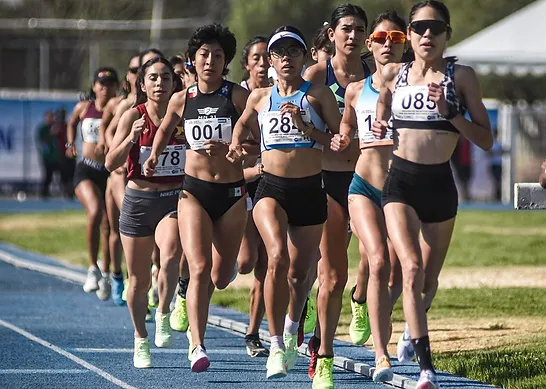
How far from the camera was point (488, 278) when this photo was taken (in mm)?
17859

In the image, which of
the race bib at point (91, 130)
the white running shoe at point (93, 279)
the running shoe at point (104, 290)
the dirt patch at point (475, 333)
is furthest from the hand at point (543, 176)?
the race bib at point (91, 130)

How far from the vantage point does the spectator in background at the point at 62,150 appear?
1404 inches

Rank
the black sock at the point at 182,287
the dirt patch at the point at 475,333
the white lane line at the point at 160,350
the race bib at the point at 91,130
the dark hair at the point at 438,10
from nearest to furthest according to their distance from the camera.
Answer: the dark hair at the point at 438,10
the white lane line at the point at 160,350
the dirt patch at the point at 475,333
the black sock at the point at 182,287
the race bib at the point at 91,130

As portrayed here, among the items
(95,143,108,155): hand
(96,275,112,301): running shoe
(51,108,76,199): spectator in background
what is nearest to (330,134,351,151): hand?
(95,143,108,155): hand

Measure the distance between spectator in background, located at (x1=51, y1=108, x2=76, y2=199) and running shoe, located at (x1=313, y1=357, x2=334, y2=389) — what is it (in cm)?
2700

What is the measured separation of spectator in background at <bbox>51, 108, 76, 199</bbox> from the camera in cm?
3566

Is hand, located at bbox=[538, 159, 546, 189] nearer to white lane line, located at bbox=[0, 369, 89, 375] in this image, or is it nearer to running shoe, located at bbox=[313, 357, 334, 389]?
running shoe, located at bbox=[313, 357, 334, 389]

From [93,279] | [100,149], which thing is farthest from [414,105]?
[93,279]

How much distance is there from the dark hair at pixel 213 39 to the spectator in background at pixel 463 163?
81.6 ft

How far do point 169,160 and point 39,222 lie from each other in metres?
19.6

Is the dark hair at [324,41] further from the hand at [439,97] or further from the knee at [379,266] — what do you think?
the hand at [439,97]

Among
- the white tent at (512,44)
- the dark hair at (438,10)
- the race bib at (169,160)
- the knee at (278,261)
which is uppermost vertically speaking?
the white tent at (512,44)

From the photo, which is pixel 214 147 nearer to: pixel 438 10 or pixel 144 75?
pixel 144 75

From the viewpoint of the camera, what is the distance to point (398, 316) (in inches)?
550
